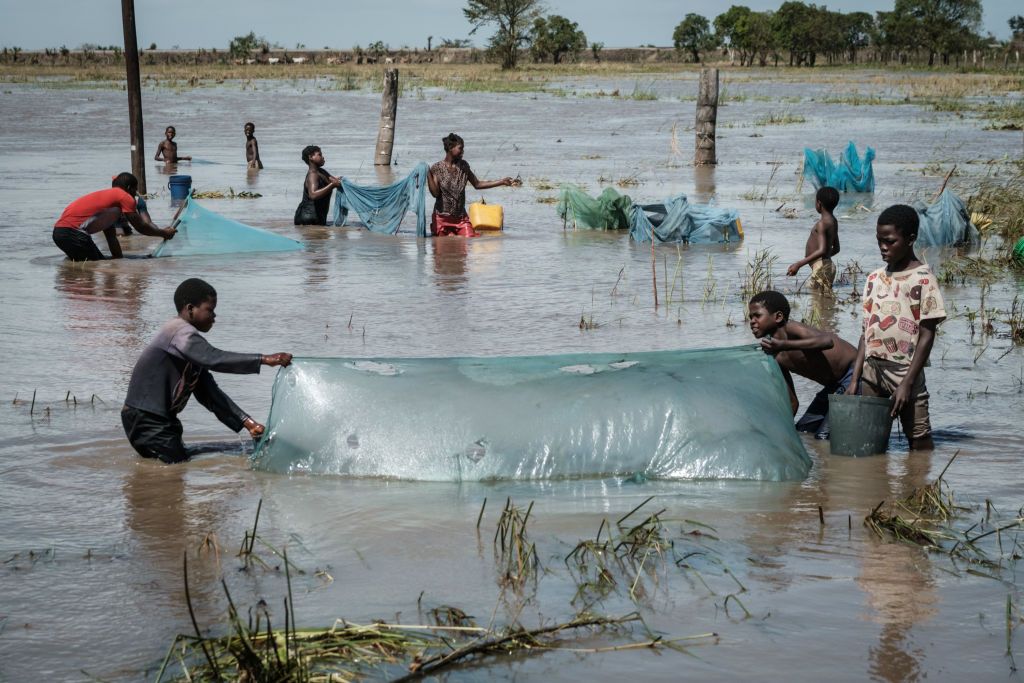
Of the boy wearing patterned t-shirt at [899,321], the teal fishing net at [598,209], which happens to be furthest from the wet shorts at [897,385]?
the teal fishing net at [598,209]

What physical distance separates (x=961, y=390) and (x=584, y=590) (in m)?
3.71

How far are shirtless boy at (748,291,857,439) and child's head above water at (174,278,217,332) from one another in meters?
2.51

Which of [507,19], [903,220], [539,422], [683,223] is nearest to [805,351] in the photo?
[903,220]

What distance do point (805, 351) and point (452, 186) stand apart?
725 cm

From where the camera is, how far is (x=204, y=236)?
11594 millimetres

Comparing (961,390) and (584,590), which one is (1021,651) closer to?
(584,590)

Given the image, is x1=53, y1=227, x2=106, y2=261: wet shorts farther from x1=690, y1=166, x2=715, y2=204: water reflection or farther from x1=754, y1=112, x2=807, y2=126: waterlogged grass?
x1=754, y1=112, x2=807, y2=126: waterlogged grass

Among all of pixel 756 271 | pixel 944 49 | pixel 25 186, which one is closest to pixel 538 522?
pixel 756 271

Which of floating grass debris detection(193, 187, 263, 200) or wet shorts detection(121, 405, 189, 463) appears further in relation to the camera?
floating grass debris detection(193, 187, 263, 200)

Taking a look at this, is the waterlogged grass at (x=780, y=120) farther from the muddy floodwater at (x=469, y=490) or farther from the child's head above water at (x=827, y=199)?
the child's head above water at (x=827, y=199)

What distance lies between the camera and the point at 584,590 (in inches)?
163

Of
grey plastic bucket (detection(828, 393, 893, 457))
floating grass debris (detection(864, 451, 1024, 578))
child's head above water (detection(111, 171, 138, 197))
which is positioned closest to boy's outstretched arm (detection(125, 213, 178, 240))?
child's head above water (detection(111, 171, 138, 197))

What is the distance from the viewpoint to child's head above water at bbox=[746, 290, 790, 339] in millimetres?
5543

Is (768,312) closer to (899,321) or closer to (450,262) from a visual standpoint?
(899,321)
